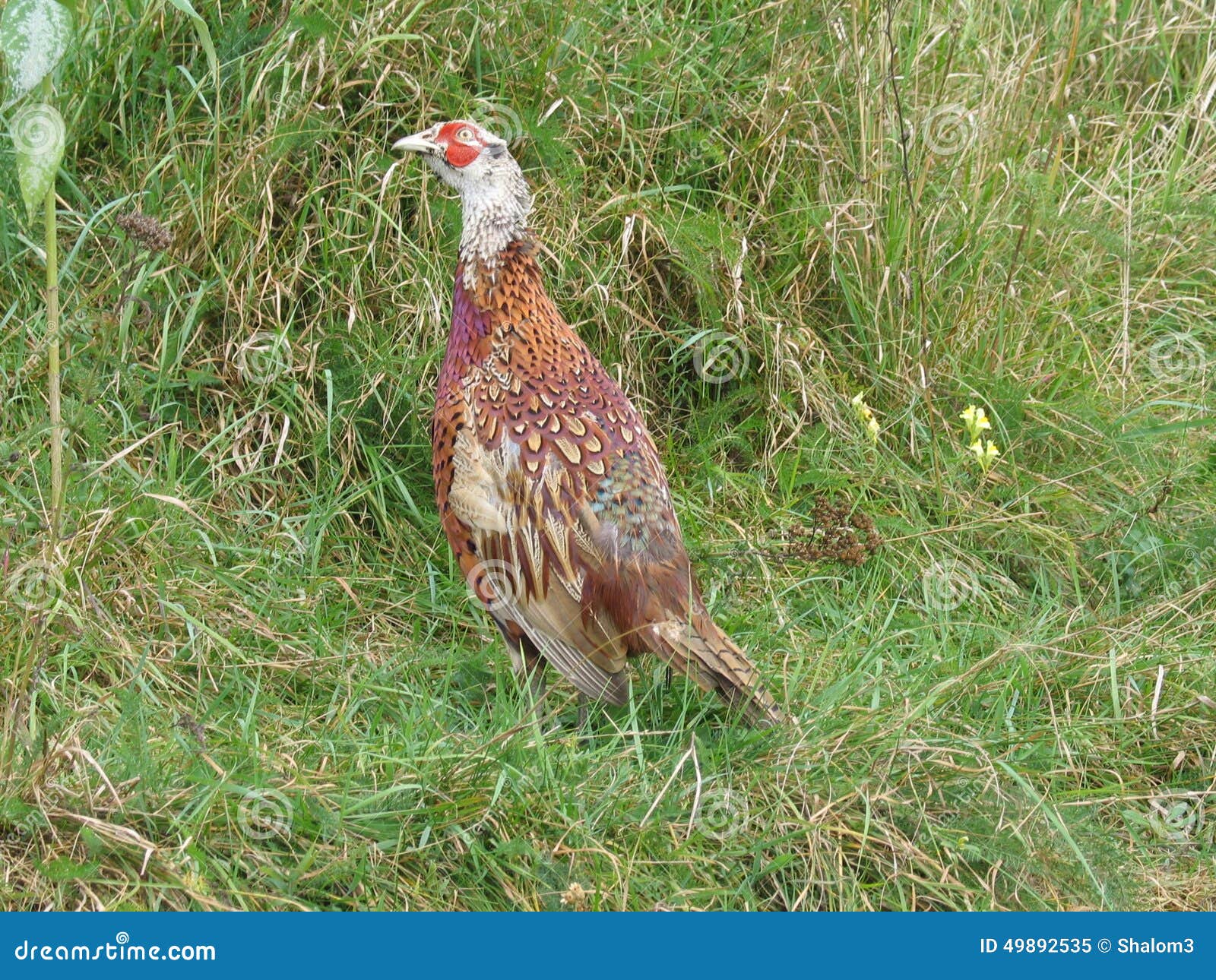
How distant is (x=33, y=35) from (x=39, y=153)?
0.21 metres

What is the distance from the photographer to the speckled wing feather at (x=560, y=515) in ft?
11.1

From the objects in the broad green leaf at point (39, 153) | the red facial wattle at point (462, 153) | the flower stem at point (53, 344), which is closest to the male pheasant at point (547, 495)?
the red facial wattle at point (462, 153)

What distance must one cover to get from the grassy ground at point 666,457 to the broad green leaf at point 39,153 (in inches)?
22.8

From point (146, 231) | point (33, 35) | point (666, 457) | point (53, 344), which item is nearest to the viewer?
point (33, 35)

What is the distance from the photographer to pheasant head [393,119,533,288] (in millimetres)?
3648

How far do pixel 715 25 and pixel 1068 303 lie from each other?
143cm

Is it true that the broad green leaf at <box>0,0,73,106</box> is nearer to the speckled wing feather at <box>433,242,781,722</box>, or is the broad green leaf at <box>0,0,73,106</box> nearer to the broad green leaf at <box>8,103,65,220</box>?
the broad green leaf at <box>8,103,65,220</box>

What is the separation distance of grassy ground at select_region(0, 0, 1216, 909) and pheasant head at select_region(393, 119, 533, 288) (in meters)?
0.57

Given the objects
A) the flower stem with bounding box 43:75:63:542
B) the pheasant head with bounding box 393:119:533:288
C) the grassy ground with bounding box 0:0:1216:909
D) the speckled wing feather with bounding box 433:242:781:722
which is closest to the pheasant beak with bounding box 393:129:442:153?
the pheasant head with bounding box 393:119:533:288

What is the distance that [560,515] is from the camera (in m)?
3.43

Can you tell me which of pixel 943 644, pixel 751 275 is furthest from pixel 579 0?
pixel 943 644

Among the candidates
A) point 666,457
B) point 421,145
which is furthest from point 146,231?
point 666,457

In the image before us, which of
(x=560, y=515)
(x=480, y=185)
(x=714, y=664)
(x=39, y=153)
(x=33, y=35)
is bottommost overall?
(x=714, y=664)

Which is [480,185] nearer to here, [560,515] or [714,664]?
[560,515]
